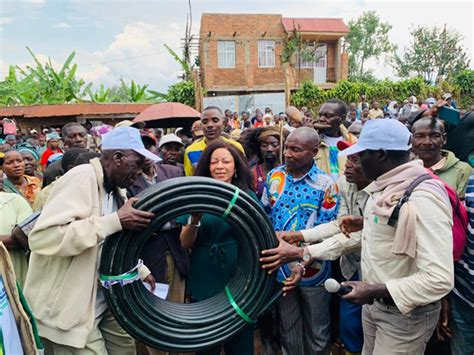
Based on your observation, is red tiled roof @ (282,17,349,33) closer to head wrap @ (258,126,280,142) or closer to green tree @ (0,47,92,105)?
green tree @ (0,47,92,105)

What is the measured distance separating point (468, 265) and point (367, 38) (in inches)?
1698

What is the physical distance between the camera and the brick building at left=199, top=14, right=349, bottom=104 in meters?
25.7

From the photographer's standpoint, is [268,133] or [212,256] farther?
[268,133]

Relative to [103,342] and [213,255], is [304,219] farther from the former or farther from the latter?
[103,342]

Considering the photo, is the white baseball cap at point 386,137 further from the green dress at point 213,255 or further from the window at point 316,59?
the window at point 316,59

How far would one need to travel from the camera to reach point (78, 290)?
2.23m

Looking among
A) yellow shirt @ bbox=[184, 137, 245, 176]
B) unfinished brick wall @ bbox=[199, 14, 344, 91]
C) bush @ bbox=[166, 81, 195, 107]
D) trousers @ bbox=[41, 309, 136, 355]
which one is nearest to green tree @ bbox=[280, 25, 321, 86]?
unfinished brick wall @ bbox=[199, 14, 344, 91]

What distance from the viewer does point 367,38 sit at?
4075 cm

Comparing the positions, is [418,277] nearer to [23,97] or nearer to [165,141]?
[165,141]

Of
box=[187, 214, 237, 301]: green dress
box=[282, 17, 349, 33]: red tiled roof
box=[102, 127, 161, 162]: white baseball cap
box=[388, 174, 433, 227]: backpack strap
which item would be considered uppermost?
box=[282, 17, 349, 33]: red tiled roof

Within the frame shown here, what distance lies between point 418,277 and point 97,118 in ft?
55.2

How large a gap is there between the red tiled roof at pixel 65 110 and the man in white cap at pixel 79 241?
50.6 ft

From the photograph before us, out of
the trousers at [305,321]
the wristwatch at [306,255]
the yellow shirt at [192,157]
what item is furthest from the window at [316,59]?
the wristwatch at [306,255]

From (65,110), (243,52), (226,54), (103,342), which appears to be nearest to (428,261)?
(103,342)
